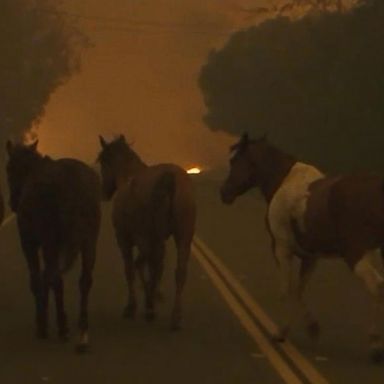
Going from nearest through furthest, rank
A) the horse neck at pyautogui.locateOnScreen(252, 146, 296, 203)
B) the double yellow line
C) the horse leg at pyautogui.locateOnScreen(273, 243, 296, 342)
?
the double yellow line, the horse leg at pyautogui.locateOnScreen(273, 243, 296, 342), the horse neck at pyautogui.locateOnScreen(252, 146, 296, 203)

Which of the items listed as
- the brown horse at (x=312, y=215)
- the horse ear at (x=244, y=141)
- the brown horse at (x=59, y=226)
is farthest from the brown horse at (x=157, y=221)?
the brown horse at (x=59, y=226)

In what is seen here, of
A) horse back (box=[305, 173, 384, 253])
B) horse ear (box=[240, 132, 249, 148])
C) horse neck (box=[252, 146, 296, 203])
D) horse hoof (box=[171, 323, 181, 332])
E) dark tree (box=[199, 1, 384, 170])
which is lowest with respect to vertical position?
horse hoof (box=[171, 323, 181, 332])

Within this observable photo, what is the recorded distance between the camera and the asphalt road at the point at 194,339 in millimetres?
10766

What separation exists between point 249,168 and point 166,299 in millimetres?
2954

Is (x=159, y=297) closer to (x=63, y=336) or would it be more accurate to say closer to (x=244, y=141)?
(x=244, y=141)

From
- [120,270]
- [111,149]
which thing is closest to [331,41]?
[120,270]

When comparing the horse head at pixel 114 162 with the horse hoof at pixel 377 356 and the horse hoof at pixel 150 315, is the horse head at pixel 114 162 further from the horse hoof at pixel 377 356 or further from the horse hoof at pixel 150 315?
the horse hoof at pixel 377 356

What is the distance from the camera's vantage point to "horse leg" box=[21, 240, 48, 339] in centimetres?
1269

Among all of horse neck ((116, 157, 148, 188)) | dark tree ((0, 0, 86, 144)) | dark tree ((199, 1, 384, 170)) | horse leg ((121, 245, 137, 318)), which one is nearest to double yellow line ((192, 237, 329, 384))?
horse leg ((121, 245, 137, 318))

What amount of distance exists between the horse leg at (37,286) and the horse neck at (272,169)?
2.25m

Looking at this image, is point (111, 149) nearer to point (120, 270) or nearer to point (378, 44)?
point (120, 270)

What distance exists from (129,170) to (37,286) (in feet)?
10.1

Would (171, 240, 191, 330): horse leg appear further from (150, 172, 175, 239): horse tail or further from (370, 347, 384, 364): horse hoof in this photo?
(370, 347, 384, 364): horse hoof

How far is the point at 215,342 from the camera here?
12.5m
